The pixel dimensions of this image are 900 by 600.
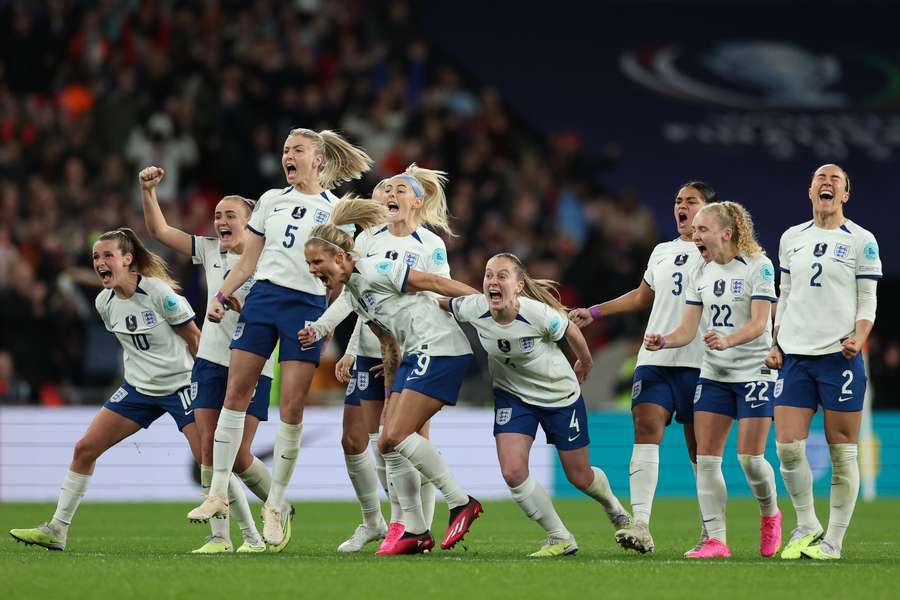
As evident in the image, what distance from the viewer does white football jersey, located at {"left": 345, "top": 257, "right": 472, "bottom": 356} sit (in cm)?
920

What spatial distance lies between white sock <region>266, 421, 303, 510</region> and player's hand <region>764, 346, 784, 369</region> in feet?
9.80

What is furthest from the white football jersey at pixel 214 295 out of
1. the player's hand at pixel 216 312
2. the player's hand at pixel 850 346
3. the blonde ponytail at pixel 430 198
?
the player's hand at pixel 850 346

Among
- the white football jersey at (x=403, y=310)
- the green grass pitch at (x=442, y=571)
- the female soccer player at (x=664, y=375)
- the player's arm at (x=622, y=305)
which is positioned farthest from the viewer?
the player's arm at (x=622, y=305)

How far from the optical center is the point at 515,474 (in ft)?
30.1

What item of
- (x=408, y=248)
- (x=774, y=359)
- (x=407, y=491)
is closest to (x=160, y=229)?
(x=408, y=248)

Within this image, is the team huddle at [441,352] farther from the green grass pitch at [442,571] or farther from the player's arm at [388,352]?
the green grass pitch at [442,571]

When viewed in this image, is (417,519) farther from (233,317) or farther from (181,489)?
(181,489)

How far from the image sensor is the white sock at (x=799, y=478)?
9109mm

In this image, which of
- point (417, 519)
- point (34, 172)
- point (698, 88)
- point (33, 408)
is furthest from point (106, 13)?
point (417, 519)

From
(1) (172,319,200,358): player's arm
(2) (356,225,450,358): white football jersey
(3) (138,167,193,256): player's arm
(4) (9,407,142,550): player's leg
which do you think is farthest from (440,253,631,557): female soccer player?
(4) (9,407,142,550): player's leg

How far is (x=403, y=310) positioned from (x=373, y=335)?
69cm

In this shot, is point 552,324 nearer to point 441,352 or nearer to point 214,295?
point 441,352

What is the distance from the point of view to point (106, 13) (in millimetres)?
21328

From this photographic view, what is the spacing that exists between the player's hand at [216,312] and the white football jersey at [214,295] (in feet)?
1.25
